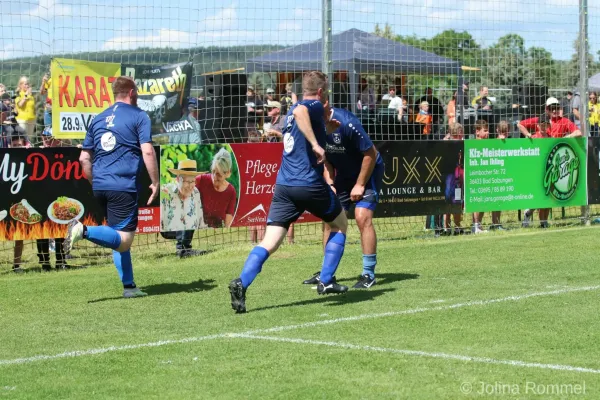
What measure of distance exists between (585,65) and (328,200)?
391 inches

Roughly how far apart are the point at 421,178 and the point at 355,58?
6.99 feet

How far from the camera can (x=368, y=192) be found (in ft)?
33.1

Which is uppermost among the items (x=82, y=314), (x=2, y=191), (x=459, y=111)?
(x=459, y=111)

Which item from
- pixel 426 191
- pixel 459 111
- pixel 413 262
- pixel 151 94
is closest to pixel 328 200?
pixel 413 262

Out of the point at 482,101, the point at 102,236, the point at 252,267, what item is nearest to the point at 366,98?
the point at 482,101

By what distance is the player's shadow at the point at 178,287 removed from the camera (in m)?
10.3

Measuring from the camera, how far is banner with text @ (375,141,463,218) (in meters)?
15.2

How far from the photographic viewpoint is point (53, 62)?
42.5 ft

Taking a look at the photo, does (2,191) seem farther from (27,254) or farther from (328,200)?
(328,200)

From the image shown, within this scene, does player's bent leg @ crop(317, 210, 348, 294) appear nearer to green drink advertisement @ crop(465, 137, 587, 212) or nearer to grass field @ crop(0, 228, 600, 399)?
grass field @ crop(0, 228, 600, 399)

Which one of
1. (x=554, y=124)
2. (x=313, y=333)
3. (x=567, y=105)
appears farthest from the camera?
(x=567, y=105)

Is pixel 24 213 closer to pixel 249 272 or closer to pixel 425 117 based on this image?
pixel 249 272

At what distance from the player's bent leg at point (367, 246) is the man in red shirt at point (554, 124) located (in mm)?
8444

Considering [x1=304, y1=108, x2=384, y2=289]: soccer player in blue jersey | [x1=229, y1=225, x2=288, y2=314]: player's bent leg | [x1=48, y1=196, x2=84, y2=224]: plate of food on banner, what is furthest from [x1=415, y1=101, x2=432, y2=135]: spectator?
[x1=229, y1=225, x2=288, y2=314]: player's bent leg
